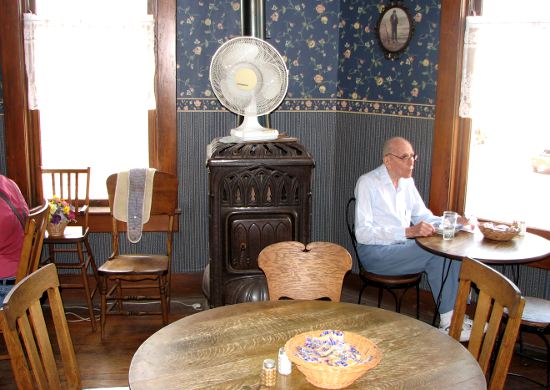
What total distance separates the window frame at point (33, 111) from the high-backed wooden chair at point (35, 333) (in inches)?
85.2

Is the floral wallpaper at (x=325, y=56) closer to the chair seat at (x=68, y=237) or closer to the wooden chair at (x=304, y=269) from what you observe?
the chair seat at (x=68, y=237)

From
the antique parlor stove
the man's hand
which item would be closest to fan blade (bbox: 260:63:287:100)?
the antique parlor stove

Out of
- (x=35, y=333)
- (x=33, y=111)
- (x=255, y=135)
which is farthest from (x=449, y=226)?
(x=33, y=111)

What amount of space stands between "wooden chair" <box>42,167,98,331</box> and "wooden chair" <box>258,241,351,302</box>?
1.63 m

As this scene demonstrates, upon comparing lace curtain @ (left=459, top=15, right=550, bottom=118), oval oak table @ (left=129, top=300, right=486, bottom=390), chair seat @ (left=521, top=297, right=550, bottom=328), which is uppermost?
lace curtain @ (left=459, top=15, right=550, bottom=118)

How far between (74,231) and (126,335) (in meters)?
0.72

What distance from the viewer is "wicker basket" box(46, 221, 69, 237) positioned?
12.2 feet

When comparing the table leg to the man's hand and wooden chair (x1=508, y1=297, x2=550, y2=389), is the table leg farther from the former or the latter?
wooden chair (x1=508, y1=297, x2=550, y2=389)

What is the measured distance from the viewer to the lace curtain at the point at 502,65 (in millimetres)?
3463

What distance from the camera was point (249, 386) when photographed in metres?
1.69

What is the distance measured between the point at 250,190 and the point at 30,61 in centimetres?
173

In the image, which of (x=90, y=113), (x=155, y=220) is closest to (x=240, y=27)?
(x=90, y=113)

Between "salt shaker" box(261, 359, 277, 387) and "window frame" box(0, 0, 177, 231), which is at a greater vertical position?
"window frame" box(0, 0, 177, 231)

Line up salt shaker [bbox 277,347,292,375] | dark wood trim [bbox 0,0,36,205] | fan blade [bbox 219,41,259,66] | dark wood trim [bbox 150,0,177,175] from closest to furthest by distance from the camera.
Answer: salt shaker [bbox 277,347,292,375] < fan blade [bbox 219,41,259,66] < dark wood trim [bbox 0,0,36,205] < dark wood trim [bbox 150,0,177,175]
